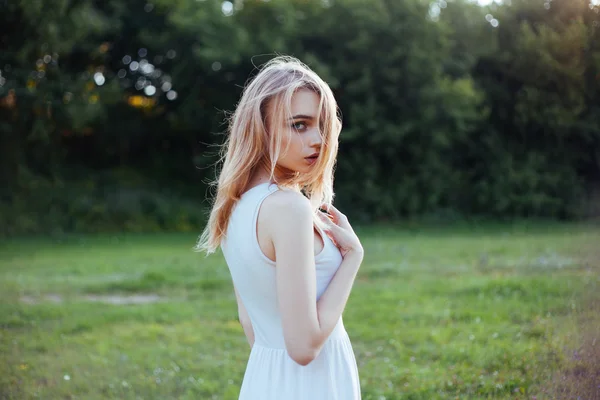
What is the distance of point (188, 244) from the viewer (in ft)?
49.1

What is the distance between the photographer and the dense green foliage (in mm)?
17953

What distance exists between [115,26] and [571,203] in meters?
15.2

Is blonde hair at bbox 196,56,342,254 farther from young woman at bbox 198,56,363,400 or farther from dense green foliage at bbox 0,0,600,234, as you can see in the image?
dense green foliage at bbox 0,0,600,234

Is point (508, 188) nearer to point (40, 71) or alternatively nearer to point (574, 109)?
point (574, 109)

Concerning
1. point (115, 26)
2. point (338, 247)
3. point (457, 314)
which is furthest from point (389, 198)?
point (338, 247)

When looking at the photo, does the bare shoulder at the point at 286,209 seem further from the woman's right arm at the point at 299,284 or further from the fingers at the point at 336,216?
the fingers at the point at 336,216

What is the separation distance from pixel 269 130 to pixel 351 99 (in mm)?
18152

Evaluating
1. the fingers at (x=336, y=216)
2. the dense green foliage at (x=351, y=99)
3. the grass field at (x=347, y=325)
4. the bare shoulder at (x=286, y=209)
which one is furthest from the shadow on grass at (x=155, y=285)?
the dense green foliage at (x=351, y=99)

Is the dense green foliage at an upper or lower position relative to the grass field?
upper

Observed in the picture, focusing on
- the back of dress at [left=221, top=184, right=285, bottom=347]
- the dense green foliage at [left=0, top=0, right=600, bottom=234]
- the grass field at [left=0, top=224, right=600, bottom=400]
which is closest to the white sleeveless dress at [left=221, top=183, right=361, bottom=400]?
the back of dress at [left=221, top=184, right=285, bottom=347]

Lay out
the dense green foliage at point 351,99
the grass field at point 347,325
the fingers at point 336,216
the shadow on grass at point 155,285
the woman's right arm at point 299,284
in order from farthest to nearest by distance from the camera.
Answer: the dense green foliage at point 351,99 < the shadow on grass at point 155,285 < the grass field at point 347,325 < the fingers at point 336,216 < the woman's right arm at point 299,284

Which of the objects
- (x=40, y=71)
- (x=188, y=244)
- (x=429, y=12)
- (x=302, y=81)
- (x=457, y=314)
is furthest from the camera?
(x=429, y=12)

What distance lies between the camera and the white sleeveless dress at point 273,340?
72.9 inches

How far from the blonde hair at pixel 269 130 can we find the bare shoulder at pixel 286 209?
86mm
